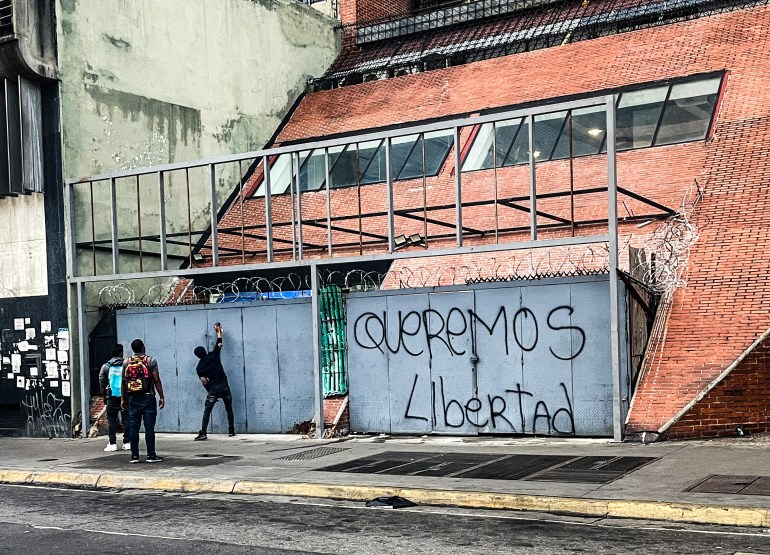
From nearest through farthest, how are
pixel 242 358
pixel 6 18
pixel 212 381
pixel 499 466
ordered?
pixel 499 466 → pixel 212 381 → pixel 242 358 → pixel 6 18

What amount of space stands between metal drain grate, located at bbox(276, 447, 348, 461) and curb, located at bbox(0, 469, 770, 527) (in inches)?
80.8

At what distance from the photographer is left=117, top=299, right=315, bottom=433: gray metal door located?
17.6 meters

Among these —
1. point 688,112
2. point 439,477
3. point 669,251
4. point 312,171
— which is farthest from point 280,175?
point 439,477

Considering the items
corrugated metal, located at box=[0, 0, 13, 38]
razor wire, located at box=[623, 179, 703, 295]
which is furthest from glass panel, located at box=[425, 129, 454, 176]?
corrugated metal, located at box=[0, 0, 13, 38]

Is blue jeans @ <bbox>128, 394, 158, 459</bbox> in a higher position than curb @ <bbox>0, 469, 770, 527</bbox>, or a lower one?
higher

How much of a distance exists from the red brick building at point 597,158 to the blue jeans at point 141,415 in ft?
14.3

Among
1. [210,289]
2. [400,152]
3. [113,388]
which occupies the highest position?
[400,152]

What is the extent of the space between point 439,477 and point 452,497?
1.33 metres

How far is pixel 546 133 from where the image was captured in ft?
70.8

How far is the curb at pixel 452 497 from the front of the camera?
9156 millimetres

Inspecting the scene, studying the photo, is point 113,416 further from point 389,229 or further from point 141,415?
point 389,229

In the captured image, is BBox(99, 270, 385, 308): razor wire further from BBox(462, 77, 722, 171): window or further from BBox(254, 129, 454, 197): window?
BBox(462, 77, 722, 171): window

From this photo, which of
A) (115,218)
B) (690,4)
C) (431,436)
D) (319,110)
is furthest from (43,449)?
(690,4)

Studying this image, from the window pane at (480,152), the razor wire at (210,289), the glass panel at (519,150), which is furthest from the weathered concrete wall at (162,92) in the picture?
the glass panel at (519,150)
